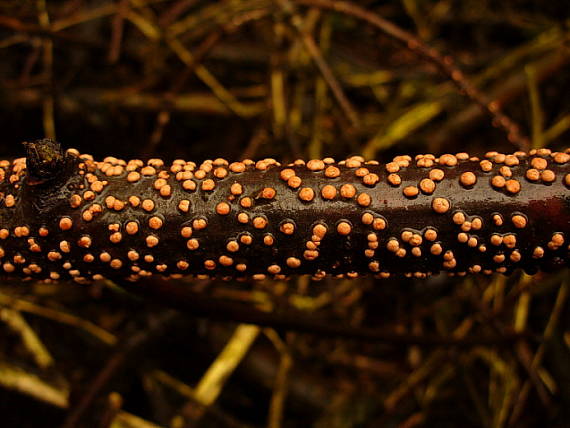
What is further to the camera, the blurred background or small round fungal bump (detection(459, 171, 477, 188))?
the blurred background

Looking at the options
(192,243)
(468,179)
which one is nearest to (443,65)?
(468,179)

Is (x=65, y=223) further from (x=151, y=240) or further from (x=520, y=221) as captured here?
(x=520, y=221)

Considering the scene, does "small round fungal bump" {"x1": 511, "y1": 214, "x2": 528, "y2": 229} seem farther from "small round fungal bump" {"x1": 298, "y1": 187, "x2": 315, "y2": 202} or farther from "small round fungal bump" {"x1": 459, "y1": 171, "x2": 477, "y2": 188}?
"small round fungal bump" {"x1": 298, "y1": 187, "x2": 315, "y2": 202}

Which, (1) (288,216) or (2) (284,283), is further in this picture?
(2) (284,283)

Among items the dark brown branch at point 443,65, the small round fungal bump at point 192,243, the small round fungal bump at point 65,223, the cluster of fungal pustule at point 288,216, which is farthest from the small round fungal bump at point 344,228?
the dark brown branch at point 443,65

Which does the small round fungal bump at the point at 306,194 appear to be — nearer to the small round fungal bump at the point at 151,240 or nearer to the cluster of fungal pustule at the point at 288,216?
the cluster of fungal pustule at the point at 288,216

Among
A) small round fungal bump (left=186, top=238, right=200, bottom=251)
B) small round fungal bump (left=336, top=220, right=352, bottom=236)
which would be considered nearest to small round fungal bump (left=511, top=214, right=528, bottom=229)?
small round fungal bump (left=336, top=220, right=352, bottom=236)
